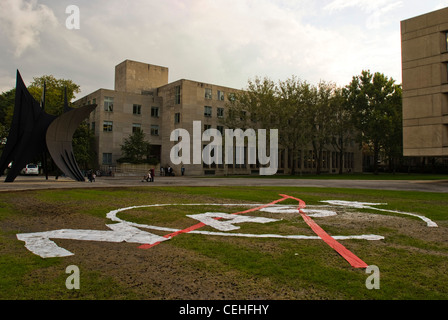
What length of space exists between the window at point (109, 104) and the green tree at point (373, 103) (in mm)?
48135

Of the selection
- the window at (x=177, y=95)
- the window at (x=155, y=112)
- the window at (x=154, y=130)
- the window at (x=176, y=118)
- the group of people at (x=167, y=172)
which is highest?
the window at (x=177, y=95)

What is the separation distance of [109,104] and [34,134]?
96.2 ft

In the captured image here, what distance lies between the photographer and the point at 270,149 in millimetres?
66812

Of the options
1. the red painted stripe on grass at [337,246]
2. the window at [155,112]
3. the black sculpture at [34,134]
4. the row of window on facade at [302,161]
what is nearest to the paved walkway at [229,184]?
the black sculpture at [34,134]

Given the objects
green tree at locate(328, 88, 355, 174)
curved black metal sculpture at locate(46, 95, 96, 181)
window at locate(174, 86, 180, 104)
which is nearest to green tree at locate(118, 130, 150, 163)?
window at locate(174, 86, 180, 104)

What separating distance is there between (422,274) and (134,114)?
6241cm

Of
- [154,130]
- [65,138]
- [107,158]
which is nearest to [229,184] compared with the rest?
[65,138]

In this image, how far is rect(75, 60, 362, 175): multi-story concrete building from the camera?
59875 millimetres

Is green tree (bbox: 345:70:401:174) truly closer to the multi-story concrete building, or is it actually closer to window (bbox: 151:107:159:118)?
the multi-story concrete building

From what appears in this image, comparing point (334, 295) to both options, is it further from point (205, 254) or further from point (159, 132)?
point (159, 132)

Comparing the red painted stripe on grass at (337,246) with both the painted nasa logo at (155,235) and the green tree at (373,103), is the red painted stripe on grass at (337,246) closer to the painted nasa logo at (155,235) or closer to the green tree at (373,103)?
the painted nasa logo at (155,235)

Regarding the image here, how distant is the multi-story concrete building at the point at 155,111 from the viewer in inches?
2357
